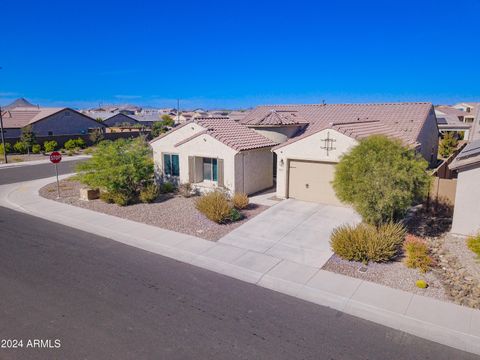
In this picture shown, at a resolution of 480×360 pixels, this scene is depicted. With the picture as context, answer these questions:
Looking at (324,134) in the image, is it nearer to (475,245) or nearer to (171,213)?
(171,213)

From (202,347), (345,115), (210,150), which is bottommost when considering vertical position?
(202,347)

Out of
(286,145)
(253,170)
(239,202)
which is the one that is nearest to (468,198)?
(286,145)

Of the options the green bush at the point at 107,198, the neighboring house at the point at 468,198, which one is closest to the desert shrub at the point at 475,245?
the neighboring house at the point at 468,198

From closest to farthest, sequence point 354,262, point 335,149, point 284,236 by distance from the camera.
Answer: point 354,262, point 284,236, point 335,149

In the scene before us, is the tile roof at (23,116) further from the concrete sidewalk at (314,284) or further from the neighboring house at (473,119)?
the neighboring house at (473,119)

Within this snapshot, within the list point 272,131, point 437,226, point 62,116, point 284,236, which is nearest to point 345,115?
point 272,131

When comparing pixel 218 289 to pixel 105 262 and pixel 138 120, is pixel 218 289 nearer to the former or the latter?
pixel 105 262

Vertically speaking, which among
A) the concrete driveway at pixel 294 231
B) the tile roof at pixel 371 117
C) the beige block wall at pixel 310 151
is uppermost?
the tile roof at pixel 371 117

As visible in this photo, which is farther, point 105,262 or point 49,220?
point 49,220
